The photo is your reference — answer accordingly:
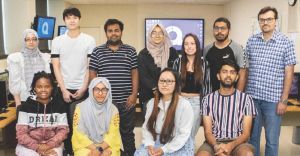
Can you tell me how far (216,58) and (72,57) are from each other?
51.0 inches

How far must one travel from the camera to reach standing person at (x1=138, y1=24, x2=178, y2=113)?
10.4 ft

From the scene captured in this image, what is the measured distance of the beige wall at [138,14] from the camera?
402 inches

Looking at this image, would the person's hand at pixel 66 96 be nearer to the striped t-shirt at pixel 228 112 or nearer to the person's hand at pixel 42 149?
the person's hand at pixel 42 149

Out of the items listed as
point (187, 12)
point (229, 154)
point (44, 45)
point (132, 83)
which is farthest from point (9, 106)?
point (187, 12)

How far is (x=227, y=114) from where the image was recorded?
9.34 ft

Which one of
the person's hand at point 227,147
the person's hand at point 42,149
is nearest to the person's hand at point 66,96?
the person's hand at point 42,149

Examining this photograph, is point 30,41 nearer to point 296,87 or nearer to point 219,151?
point 219,151

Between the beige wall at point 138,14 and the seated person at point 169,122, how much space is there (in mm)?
7461

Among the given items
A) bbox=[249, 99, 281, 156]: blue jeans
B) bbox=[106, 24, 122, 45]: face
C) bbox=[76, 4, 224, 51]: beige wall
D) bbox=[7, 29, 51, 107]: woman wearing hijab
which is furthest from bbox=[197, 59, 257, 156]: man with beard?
bbox=[76, 4, 224, 51]: beige wall

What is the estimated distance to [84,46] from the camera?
317 centimetres

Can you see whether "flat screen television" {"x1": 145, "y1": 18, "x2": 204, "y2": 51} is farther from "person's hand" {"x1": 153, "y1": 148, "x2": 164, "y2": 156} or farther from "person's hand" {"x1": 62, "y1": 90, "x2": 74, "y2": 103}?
"person's hand" {"x1": 153, "y1": 148, "x2": 164, "y2": 156}

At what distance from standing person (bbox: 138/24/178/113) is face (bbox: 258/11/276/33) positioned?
85 centimetres

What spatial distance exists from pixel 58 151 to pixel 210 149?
1.24 m

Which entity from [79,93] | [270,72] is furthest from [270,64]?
[79,93]
